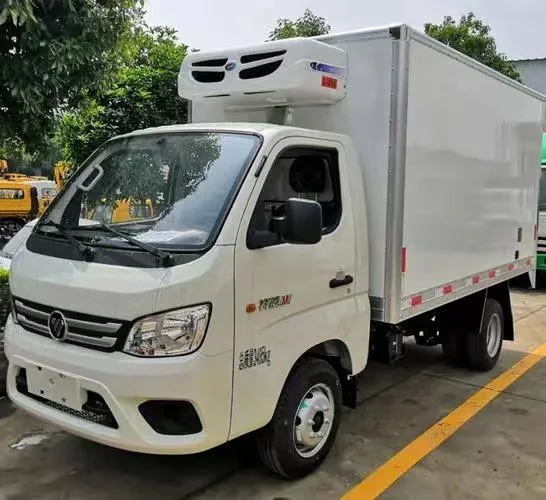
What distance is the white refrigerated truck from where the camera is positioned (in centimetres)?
310

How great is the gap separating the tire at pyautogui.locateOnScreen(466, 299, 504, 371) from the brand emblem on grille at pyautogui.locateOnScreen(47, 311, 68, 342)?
13.3 feet

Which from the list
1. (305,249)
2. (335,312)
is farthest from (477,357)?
(305,249)

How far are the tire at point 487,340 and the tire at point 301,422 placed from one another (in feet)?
8.04

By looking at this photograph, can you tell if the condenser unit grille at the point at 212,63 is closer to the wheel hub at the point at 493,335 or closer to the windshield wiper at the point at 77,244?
the windshield wiper at the point at 77,244

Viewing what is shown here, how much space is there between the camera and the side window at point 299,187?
3455mm

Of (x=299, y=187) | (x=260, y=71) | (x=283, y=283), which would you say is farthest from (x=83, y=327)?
(x=260, y=71)

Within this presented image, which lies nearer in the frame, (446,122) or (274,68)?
(274,68)

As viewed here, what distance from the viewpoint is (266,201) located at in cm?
353

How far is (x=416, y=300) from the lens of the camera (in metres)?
4.46

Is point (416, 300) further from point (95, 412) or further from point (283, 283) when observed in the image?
point (95, 412)

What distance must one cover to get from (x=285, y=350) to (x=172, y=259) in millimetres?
858

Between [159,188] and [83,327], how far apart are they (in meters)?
0.96

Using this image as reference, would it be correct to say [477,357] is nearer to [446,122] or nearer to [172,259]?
[446,122]

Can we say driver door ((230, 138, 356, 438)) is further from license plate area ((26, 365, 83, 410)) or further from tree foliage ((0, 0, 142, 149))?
tree foliage ((0, 0, 142, 149))
